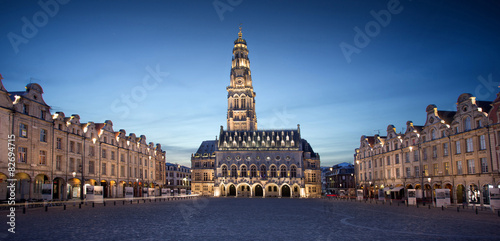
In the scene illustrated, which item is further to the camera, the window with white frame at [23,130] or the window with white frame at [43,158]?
the window with white frame at [43,158]

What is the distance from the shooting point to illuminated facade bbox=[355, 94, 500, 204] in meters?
43.3

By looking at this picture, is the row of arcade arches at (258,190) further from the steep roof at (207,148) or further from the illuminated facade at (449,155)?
the illuminated facade at (449,155)

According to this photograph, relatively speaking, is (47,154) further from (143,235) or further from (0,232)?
(143,235)

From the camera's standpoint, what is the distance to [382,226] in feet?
72.3

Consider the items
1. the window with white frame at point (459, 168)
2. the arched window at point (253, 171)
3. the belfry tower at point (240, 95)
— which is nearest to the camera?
the window with white frame at point (459, 168)

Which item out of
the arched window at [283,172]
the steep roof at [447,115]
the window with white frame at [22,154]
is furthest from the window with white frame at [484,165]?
the arched window at [283,172]

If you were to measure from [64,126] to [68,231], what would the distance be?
129 ft

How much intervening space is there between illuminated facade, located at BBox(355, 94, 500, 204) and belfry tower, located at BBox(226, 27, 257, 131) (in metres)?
58.2

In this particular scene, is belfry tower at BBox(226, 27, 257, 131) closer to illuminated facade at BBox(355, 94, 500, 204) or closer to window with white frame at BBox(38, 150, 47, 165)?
illuminated facade at BBox(355, 94, 500, 204)

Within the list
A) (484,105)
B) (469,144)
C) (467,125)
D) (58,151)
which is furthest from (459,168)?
(58,151)

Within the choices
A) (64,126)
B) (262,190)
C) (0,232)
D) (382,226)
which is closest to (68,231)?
(0,232)

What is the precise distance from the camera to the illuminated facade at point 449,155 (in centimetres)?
4328

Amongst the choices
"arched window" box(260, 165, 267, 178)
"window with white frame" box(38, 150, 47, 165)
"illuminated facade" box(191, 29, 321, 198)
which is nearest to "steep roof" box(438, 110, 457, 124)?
"illuminated facade" box(191, 29, 321, 198)

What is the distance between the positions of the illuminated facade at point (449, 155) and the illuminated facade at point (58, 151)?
46.7 metres
